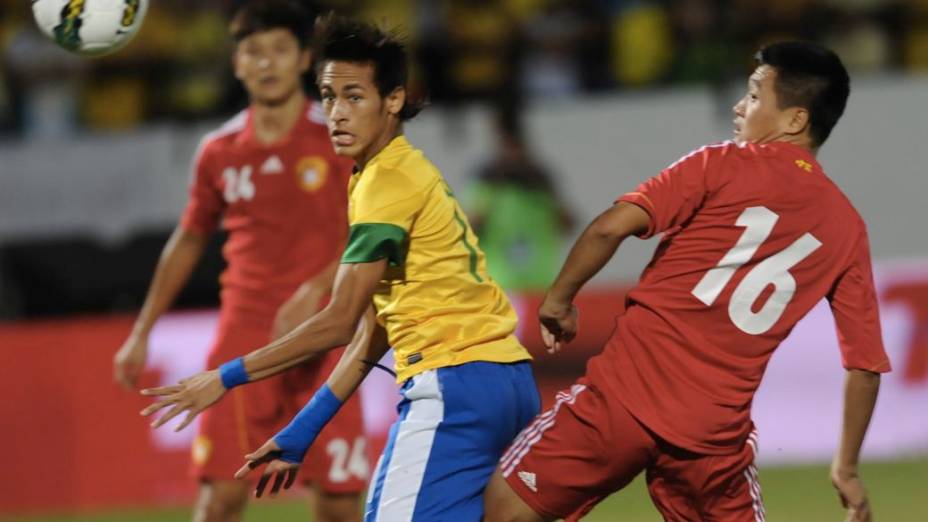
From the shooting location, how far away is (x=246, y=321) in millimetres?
6488

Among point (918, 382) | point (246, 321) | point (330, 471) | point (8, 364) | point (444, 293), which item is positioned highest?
point (444, 293)

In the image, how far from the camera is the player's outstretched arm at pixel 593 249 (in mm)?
4520

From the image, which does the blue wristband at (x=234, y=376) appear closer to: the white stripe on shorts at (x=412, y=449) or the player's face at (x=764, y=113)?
the white stripe on shorts at (x=412, y=449)

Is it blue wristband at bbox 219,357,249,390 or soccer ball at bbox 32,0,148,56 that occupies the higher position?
soccer ball at bbox 32,0,148,56

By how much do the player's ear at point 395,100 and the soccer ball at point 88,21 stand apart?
144cm

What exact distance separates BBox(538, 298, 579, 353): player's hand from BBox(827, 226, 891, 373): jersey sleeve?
82 centimetres

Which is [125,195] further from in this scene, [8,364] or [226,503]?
[226,503]

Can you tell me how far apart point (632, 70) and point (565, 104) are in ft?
2.15

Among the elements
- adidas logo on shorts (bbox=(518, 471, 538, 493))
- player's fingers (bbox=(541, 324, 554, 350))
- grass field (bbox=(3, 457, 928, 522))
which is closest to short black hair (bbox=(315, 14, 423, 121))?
player's fingers (bbox=(541, 324, 554, 350))

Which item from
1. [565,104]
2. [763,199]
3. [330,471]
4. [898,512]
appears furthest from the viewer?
[565,104]

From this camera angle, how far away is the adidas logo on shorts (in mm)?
4598

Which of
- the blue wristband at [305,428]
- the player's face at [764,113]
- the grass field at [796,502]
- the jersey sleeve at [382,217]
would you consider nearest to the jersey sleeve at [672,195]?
the player's face at [764,113]

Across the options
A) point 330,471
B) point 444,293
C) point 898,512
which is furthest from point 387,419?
point 444,293

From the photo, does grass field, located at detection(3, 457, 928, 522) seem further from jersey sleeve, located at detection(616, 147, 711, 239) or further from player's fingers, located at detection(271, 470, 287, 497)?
player's fingers, located at detection(271, 470, 287, 497)
